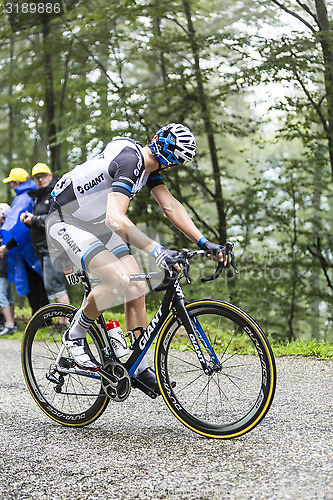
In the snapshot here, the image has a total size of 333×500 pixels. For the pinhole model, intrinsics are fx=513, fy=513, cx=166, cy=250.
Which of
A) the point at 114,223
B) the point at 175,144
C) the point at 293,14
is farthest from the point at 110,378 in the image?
the point at 293,14

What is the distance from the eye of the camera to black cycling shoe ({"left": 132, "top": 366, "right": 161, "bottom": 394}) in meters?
3.41

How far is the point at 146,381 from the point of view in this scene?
3424 millimetres

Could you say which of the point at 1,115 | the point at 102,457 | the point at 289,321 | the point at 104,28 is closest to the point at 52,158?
the point at 104,28

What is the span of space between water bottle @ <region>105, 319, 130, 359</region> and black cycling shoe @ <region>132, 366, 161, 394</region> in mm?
176

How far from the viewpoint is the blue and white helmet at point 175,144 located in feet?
10.9

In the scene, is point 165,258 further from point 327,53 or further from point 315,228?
point 315,228

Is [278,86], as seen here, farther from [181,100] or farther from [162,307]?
[162,307]

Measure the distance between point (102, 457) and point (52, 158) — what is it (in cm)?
1110

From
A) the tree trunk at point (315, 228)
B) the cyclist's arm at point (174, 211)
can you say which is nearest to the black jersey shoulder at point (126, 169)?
the cyclist's arm at point (174, 211)

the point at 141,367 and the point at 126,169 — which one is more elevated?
the point at 126,169

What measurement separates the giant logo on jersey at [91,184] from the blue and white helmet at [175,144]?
0.44 meters

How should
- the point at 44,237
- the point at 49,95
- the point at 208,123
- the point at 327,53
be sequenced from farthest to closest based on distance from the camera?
the point at 49,95
the point at 208,123
the point at 327,53
the point at 44,237

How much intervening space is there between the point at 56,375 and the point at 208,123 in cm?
753

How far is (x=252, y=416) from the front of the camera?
300cm
